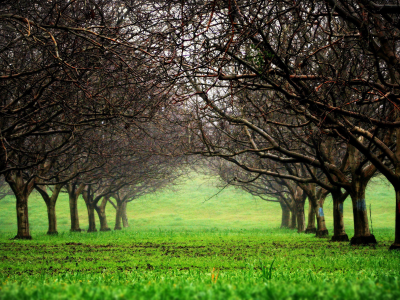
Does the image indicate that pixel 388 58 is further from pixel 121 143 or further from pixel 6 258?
pixel 121 143

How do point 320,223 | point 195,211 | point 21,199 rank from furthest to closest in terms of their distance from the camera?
point 195,211 → point 21,199 → point 320,223

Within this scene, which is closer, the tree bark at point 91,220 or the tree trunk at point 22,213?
the tree trunk at point 22,213

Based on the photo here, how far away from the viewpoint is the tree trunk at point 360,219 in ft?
46.6

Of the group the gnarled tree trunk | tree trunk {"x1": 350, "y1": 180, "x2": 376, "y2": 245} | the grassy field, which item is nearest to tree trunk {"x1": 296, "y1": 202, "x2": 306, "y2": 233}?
the gnarled tree trunk

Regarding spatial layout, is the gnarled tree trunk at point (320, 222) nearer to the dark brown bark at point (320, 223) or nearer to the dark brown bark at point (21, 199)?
the dark brown bark at point (320, 223)

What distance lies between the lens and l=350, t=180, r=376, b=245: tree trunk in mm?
14195

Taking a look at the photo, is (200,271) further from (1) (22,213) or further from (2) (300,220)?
(2) (300,220)

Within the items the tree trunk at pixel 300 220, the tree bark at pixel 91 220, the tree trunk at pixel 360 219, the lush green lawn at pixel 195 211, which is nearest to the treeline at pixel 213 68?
the tree trunk at pixel 360 219

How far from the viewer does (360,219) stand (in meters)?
14.4

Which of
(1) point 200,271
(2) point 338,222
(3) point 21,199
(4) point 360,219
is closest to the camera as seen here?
(1) point 200,271

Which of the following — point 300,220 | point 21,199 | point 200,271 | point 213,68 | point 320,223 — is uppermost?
point 213,68

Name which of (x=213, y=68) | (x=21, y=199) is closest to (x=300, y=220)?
(x=21, y=199)

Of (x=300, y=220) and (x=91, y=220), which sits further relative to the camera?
(x=91, y=220)

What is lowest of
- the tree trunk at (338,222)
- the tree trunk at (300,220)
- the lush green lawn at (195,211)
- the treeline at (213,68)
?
the lush green lawn at (195,211)
